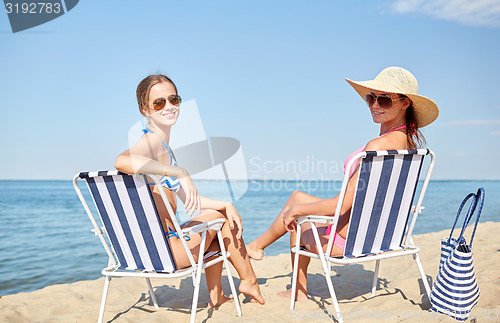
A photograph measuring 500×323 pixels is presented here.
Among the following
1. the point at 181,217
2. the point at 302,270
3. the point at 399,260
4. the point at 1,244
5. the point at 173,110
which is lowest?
the point at 1,244

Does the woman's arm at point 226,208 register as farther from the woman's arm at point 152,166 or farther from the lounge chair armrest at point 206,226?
the woman's arm at point 152,166

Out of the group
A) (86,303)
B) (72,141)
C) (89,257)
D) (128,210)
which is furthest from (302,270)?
(72,141)

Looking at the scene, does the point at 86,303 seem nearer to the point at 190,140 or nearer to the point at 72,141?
the point at 190,140

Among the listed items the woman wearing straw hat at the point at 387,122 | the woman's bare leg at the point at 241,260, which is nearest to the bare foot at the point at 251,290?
the woman's bare leg at the point at 241,260

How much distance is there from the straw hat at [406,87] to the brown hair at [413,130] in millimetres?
32

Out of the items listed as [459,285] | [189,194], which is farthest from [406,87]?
[189,194]

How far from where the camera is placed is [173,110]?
2.82 meters

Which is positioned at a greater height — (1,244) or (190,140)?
(190,140)

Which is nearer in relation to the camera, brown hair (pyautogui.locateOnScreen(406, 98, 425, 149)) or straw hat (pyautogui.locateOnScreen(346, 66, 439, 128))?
straw hat (pyautogui.locateOnScreen(346, 66, 439, 128))

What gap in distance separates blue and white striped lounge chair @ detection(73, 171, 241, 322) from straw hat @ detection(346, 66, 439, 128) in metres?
1.48

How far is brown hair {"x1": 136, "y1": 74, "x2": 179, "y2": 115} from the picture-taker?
2.83m

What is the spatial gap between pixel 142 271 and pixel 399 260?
10.2ft

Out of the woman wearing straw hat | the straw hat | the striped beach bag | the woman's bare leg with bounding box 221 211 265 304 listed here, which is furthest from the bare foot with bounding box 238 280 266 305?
→ the straw hat

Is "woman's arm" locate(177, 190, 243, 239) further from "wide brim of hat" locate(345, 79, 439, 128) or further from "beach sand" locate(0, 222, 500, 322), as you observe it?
"wide brim of hat" locate(345, 79, 439, 128)
